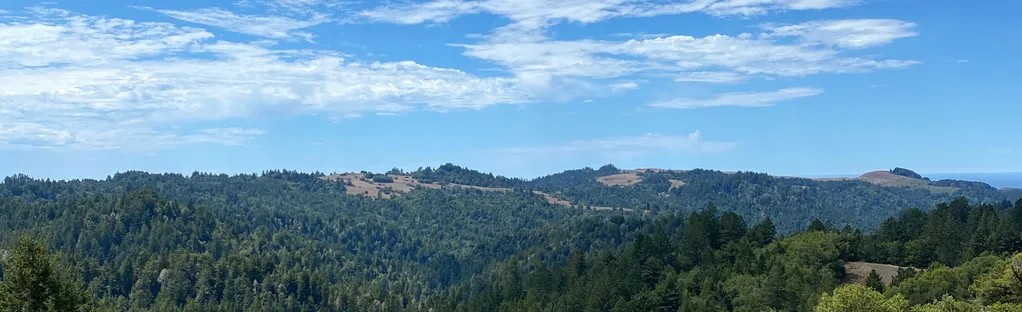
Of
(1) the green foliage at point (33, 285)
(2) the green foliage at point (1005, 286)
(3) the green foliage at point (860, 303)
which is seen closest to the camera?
(1) the green foliage at point (33, 285)

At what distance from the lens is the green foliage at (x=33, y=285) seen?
3862cm

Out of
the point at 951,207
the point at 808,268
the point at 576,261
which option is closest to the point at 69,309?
the point at 808,268

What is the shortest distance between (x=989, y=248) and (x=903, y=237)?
19318mm

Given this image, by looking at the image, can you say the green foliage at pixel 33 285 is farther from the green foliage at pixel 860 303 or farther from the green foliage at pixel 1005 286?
the green foliage at pixel 1005 286

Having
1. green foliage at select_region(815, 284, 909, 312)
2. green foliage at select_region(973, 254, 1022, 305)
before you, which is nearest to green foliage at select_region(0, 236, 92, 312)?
green foliage at select_region(815, 284, 909, 312)

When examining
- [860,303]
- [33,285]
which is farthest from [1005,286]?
[33,285]

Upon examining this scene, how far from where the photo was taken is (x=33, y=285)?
3900cm

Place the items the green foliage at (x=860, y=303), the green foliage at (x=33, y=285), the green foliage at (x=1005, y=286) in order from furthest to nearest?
the green foliage at (x=860, y=303)
the green foliage at (x=1005, y=286)
the green foliage at (x=33, y=285)

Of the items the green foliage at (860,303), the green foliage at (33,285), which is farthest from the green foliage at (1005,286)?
the green foliage at (33,285)

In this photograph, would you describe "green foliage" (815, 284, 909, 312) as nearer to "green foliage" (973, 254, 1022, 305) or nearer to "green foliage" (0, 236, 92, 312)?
"green foliage" (973, 254, 1022, 305)

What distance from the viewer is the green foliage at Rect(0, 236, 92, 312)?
127 feet

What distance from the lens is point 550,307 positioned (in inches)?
5221

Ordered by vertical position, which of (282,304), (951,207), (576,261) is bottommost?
(282,304)

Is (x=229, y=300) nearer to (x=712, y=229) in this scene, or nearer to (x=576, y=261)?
(x=576, y=261)
